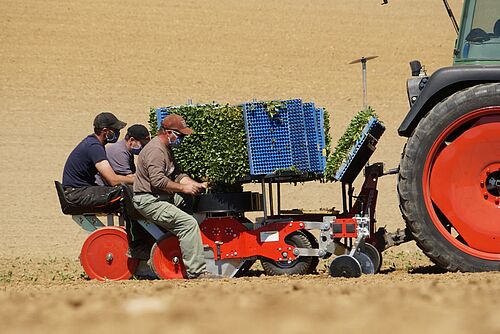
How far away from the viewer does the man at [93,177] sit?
9.21m

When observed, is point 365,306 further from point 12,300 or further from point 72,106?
point 72,106

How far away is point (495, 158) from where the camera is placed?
7703mm

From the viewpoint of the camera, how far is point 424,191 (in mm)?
7758

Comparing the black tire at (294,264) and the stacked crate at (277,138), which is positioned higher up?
the stacked crate at (277,138)

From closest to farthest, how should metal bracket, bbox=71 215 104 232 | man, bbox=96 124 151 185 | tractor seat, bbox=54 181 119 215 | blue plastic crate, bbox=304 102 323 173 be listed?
blue plastic crate, bbox=304 102 323 173
tractor seat, bbox=54 181 119 215
metal bracket, bbox=71 215 104 232
man, bbox=96 124 151 185

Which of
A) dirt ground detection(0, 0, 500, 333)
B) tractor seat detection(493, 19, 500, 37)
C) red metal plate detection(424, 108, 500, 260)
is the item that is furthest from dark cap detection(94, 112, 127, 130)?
tractor seat detection(493, 19, 500, 37)

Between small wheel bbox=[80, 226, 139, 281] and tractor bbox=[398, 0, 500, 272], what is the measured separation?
2.78 metres

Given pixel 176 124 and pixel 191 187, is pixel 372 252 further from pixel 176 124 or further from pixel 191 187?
pixel 176 124

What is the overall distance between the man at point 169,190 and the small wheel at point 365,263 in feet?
4.40

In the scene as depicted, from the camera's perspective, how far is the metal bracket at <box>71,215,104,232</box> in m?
9.42

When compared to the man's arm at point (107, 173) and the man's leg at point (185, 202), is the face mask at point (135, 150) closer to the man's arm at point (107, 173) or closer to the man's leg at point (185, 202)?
the man's arm at point (107, 173)

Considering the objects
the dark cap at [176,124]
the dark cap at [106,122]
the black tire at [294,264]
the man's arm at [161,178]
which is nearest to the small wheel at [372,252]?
the black tire at [294,264]

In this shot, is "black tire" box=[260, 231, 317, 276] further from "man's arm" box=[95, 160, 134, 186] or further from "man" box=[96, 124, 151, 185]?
"man" box=[96, 124, 151, 185]

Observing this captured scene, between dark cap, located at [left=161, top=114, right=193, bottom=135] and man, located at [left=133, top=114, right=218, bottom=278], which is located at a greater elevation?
dark cap, located at [left=161, top=114, right=193, bottom=135]
